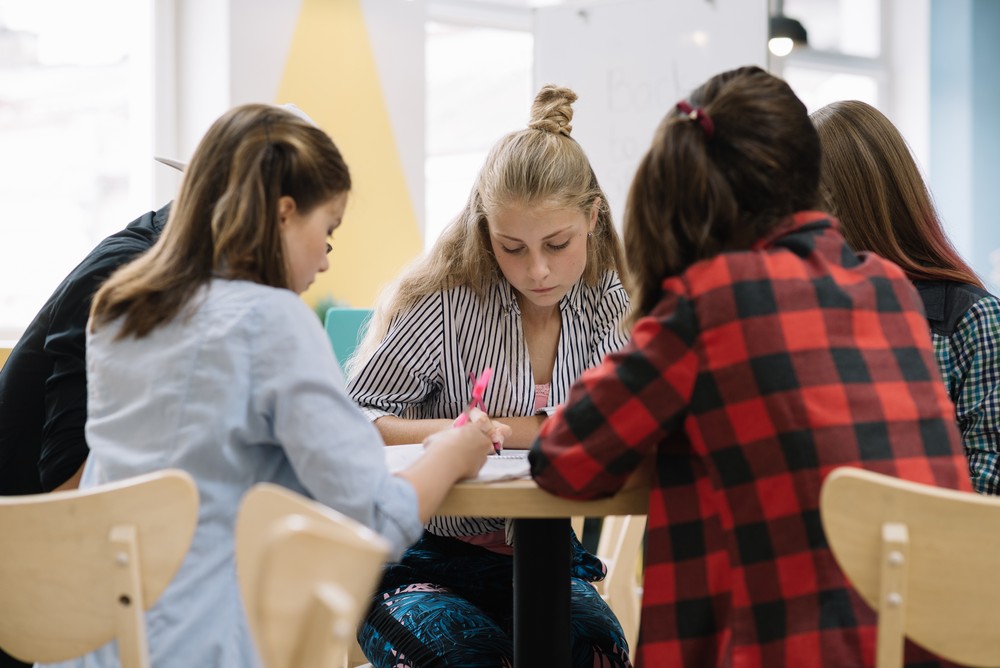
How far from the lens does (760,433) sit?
116 cm

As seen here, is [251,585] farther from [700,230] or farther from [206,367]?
[700,230]

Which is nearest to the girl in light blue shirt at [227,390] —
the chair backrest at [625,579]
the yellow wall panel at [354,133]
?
the chair backrest at [625,579]

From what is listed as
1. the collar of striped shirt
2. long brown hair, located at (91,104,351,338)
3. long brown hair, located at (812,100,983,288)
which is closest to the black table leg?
long brown hair, located at (91,104,351,338)

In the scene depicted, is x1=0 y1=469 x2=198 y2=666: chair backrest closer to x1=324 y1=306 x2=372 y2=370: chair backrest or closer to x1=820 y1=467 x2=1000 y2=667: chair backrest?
x1=820 y1=467 x2=1000 y2=667: chair backrest

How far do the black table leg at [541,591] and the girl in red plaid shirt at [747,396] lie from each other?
22cm

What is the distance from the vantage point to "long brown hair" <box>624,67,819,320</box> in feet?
4.09

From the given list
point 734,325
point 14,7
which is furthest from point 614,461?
point 14,7

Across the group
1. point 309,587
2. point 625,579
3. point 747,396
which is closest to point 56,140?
point 625,579

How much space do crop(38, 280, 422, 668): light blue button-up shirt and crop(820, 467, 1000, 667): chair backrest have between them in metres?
0.47

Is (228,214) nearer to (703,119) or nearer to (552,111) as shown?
(703,119)

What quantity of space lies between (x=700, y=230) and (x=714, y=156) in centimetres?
10

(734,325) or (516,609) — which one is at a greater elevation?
(734,325)

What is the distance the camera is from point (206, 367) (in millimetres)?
1208

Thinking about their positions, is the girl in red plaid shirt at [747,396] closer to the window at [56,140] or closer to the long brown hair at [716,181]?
the long brown hair at [716,181]
